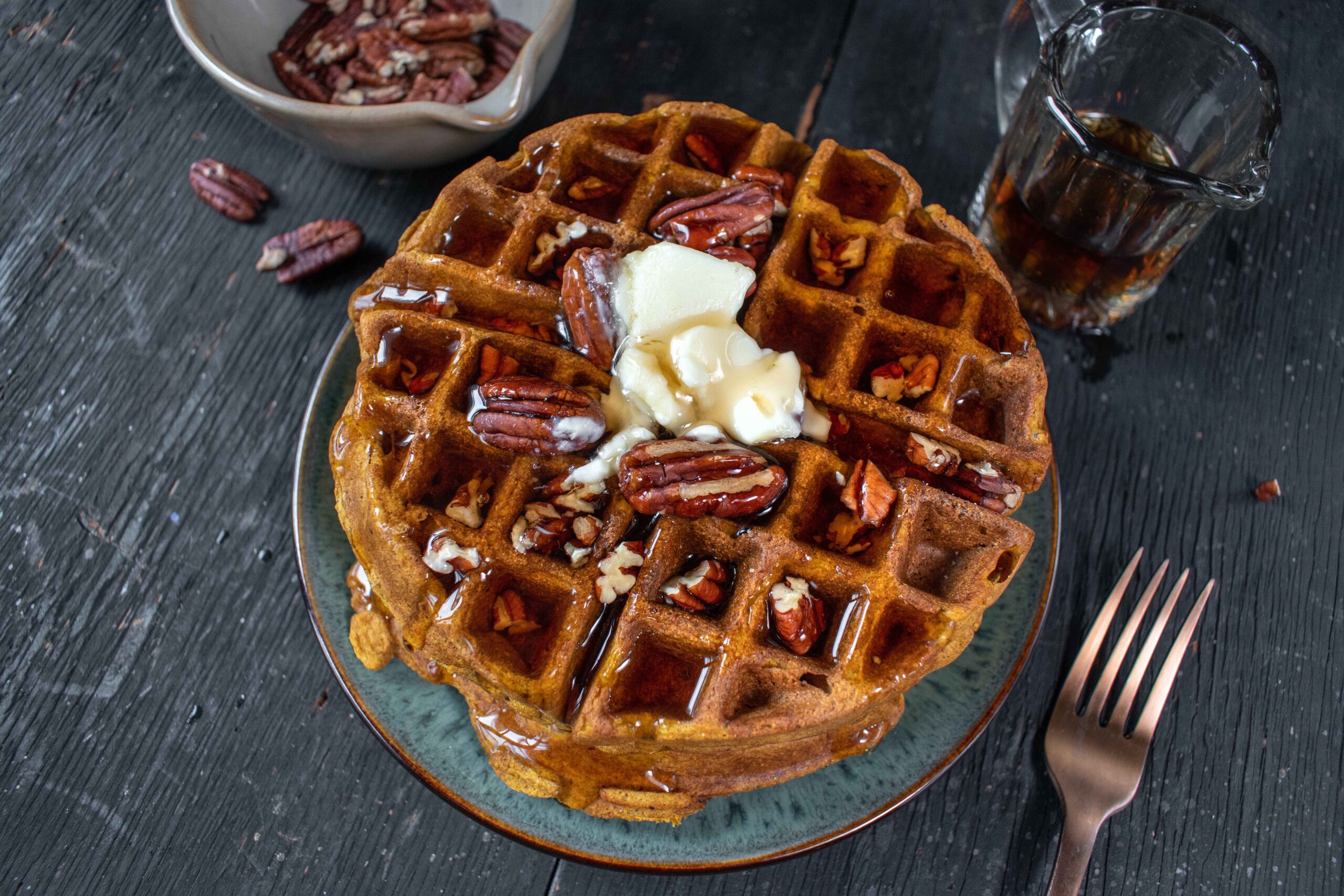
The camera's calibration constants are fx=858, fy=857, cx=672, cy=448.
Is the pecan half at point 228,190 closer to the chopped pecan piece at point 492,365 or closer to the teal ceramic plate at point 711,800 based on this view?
the teal ceramic plate at point 711,800

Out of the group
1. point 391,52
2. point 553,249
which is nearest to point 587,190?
point 553,249

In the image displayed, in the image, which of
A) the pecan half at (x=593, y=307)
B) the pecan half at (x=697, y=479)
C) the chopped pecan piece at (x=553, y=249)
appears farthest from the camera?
the chopped pecan piece at (x=553, y=249)

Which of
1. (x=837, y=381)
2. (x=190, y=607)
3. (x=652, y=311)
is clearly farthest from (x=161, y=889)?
(x=837, y=381)

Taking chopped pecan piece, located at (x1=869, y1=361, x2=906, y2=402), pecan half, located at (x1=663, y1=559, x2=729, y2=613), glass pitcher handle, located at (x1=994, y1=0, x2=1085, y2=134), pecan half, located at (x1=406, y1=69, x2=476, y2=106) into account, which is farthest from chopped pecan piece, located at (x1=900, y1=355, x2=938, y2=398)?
pecan half, located at (x1=406, y1=69, x2=476, y2=106)

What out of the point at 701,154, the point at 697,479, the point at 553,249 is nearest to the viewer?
the point at 697,479

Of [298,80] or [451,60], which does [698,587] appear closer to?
[451,60]

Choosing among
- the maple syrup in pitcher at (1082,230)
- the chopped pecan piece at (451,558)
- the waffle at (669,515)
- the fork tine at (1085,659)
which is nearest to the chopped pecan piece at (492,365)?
the waffle at (669,515)

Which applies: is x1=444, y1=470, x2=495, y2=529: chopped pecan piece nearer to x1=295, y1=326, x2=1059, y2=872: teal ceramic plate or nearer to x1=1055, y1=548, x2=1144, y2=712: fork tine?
x1=295, y1=326, x2=1059, y2=872: teal ceramic plate
